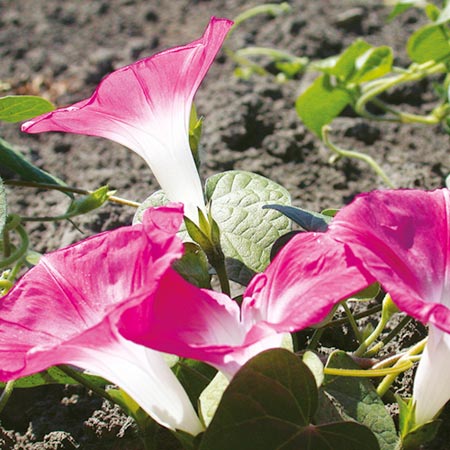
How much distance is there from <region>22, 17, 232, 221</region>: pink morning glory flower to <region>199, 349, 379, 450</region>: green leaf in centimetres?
25

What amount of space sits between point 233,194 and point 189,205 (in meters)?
0.16

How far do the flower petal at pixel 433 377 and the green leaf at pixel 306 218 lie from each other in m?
0.21

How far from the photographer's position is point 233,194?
3.44 ft

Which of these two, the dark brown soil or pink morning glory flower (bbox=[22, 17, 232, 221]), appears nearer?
pink morning glory flower (bbox=[22, 17, 232, 221])

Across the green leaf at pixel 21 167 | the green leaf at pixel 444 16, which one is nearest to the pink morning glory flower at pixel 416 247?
the green leaf at pixel 21 167

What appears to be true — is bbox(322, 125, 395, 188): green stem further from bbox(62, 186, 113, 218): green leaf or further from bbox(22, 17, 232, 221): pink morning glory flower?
bbox(22, 17, 232, 221): pink morning glory flower

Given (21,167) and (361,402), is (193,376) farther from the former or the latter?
(21,167)

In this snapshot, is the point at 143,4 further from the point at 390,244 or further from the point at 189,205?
the point at 390,244

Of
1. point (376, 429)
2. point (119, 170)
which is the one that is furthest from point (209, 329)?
point (119, 170)

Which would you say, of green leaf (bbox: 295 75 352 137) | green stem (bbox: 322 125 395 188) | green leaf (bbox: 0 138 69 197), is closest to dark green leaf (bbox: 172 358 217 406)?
green leaf (bbox: 0 138 69 197)

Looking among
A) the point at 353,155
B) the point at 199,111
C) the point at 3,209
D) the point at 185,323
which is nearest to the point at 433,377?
the point at 185,323

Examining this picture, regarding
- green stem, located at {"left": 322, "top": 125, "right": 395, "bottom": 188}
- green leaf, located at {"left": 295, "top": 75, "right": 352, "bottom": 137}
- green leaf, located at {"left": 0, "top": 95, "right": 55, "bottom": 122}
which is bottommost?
green stem, located at {"left": 322, "top": 125, "right": 395, "bottom": 188}

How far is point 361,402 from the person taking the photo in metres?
0.83

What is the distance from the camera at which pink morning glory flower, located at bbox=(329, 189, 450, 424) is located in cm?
68
